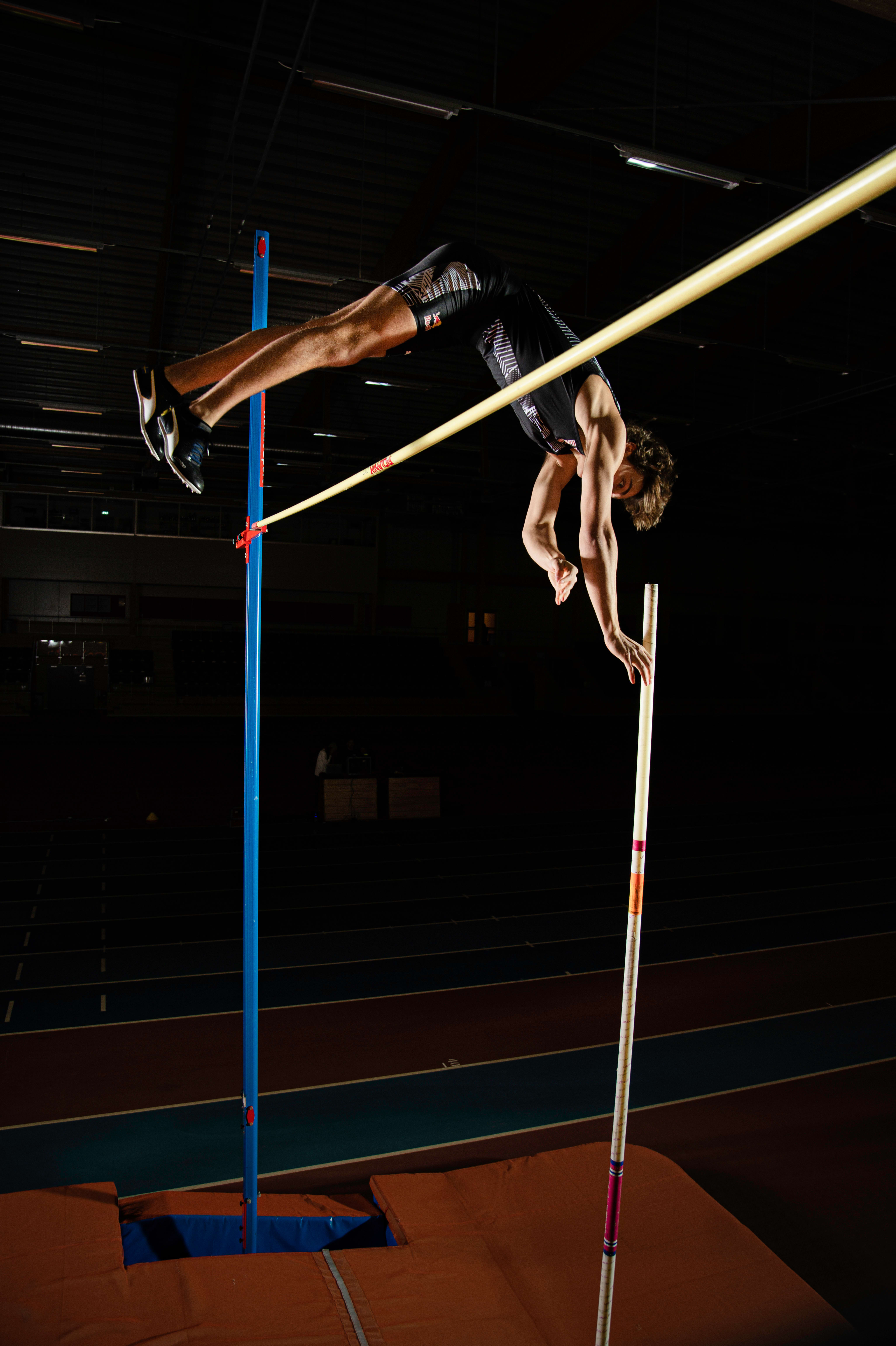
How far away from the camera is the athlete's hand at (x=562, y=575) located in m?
2.15

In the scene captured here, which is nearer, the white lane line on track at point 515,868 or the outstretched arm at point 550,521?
the outstretched arm at point 550,521

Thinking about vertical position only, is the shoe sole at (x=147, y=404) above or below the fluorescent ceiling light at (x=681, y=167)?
below

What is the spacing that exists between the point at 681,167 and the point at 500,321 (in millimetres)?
4911

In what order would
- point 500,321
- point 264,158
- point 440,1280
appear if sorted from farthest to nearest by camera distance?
point 264,158 < point 440,1280 < point 500,321

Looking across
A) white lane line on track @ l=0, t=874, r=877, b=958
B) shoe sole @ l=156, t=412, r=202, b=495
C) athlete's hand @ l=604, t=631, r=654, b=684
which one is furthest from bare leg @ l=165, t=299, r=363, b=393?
white lane line on track @ l=0, t=874, r=877, b=958

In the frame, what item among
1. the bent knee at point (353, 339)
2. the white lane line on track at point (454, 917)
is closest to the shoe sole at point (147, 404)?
the bent knee at point (353, 339)

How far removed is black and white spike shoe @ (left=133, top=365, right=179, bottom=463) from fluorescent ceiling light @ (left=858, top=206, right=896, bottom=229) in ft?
21.4

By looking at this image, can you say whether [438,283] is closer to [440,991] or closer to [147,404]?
[147,404]

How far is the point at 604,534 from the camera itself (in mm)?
1790

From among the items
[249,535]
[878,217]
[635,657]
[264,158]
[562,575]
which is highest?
[264,158]

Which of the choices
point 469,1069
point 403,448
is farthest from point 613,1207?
point 469,1069

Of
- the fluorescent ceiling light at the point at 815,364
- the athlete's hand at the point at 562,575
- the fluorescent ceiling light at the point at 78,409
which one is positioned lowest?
the athlete's hand at the point at 562,575

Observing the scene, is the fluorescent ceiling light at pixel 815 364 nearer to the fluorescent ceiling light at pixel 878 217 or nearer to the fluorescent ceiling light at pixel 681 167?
the fluorescent ceiling light at pixel 878 217

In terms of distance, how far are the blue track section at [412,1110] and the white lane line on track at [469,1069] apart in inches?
0.4
